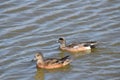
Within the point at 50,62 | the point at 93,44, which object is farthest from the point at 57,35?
the point at 50,62

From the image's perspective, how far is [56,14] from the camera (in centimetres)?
1538

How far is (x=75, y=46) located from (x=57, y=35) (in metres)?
1.02

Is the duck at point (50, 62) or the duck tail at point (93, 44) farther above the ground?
the duck tail at point (93, 44)

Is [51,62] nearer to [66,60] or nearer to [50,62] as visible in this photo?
[50,62]

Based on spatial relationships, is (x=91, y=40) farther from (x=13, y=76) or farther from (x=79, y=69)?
(x=13, y=76)

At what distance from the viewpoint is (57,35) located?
14055mm

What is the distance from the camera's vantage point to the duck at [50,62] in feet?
40.3

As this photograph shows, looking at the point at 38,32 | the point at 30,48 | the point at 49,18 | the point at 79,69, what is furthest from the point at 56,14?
the point at 79,69

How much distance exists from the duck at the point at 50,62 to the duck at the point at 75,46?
81 centimetres

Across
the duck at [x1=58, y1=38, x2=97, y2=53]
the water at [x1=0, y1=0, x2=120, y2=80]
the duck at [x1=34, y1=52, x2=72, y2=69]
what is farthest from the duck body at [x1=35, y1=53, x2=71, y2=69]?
the duck at [x1=58, y1=38, x2=97, y2=53]

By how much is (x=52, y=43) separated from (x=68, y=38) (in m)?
0.51

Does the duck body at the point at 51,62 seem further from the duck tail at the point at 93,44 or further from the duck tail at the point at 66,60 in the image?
the duck tail at the point at 93,44

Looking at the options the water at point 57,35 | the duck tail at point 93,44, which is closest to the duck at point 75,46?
the duck tail at point 93,44

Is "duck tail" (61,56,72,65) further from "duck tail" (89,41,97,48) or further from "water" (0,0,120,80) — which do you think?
"duck tail" (89,41,97,48)
